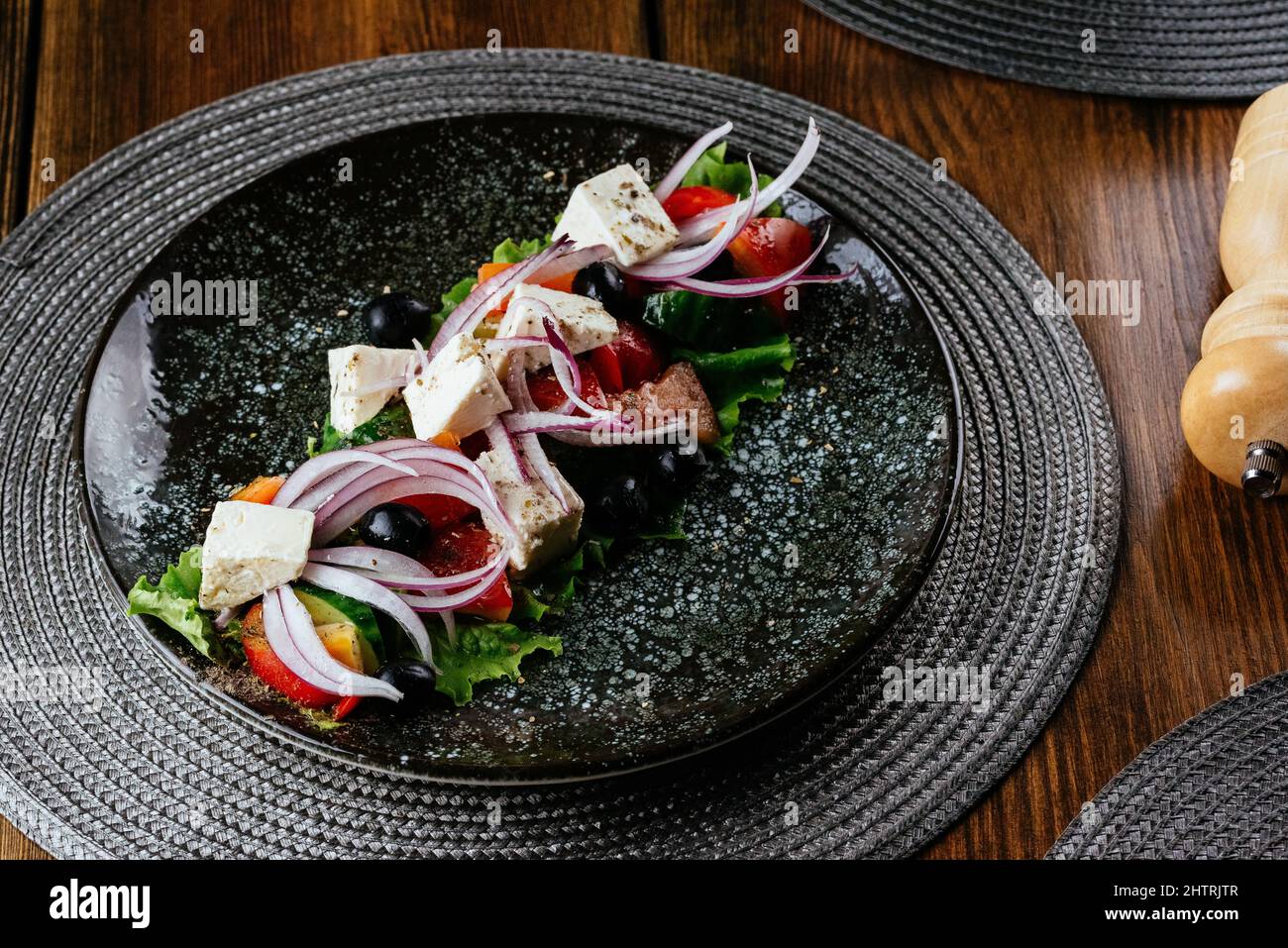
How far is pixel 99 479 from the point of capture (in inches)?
102

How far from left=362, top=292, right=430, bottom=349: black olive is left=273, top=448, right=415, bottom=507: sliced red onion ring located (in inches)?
16.8

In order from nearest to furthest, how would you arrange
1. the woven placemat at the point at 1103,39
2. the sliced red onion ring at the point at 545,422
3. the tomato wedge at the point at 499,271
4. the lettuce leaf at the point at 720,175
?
the sliced red onion ring at the point at 545,422 → the tomato wedge at the point at 499,271 → the lettuce leaf at the point at 720,175 → the woven placemat at the point at 1103,39

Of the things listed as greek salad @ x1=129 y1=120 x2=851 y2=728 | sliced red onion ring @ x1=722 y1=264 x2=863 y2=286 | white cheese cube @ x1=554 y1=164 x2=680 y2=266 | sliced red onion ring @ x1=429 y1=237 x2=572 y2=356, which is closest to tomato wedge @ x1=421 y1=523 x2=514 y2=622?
greek salad @ x1=129 y1=120 x2=851 y2=728

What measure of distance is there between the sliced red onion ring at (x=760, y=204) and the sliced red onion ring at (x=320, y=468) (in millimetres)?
891

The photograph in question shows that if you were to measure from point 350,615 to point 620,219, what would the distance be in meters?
1.04

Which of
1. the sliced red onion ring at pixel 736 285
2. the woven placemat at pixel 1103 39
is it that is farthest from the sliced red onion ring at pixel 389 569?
the woven placemat at pixel 1103 39

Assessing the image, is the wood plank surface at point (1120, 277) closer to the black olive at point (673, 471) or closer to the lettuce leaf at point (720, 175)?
the lettuce leaf at point (720, 175)

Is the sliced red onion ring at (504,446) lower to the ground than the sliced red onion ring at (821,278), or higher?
lower

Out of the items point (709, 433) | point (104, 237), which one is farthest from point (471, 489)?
point (104, 237)

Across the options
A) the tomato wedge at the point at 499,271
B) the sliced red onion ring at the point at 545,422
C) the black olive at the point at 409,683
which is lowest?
the black olive at the point at 409,683

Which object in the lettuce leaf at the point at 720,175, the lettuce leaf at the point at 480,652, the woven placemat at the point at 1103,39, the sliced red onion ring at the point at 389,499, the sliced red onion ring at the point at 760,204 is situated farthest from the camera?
the woven placemat at the point at 1103,39

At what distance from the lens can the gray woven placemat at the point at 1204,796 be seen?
228 centimetres
